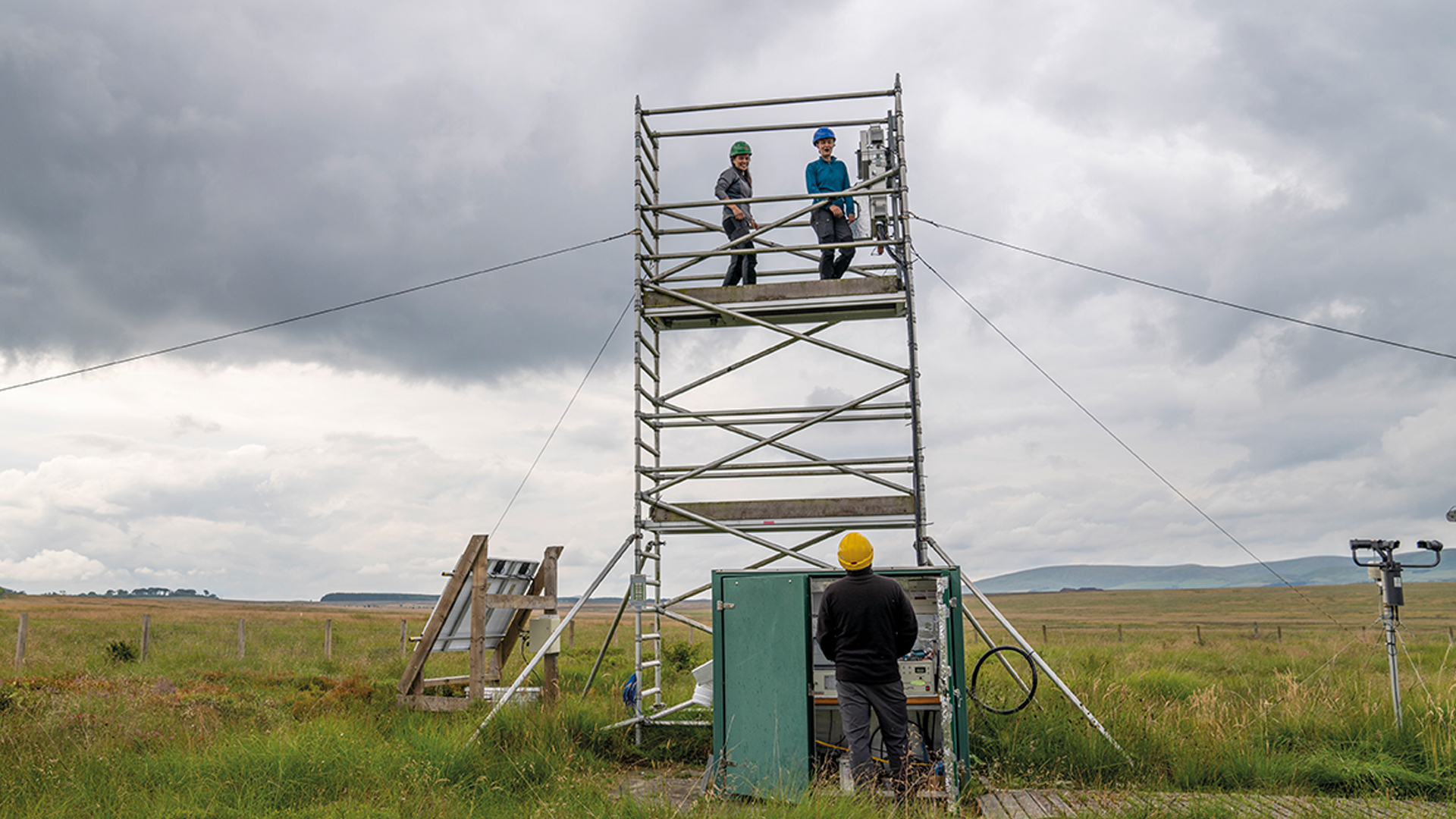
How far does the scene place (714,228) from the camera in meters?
10.8

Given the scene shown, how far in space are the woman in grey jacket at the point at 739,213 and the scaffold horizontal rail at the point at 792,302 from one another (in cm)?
36

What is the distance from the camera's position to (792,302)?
33.1ft

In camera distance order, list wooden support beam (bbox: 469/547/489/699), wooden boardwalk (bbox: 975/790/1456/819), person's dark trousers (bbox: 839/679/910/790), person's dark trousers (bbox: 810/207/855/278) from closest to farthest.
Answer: wooden boardwalk (bbox: 975/790/1456/819)
person's dark trousers (bbox: 839/679/910/790)
wooden support beam (bbox: 469/547/489/699)
person's dark trousers (bbox: 810/207/855/278)

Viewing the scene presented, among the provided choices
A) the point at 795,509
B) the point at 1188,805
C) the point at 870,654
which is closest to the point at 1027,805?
the point at 1188,805

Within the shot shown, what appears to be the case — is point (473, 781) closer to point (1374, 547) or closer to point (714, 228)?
point (714, 228)

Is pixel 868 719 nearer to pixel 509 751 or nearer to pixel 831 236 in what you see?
pixel 509 751

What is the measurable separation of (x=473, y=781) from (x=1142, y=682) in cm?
1092

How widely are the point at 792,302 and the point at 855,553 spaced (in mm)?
3676

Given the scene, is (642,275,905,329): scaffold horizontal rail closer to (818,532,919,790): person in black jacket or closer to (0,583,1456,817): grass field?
(818,532,919,790): person in black jacket

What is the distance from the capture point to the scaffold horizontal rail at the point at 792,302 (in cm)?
998

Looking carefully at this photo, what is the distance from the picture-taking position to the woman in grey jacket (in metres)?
10.6

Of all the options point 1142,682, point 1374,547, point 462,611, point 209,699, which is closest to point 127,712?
point 209,699

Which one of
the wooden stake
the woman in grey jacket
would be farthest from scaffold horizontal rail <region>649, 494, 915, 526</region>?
the woman in grey jacket

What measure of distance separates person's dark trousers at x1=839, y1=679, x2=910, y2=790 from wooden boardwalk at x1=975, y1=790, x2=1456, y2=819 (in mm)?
717
